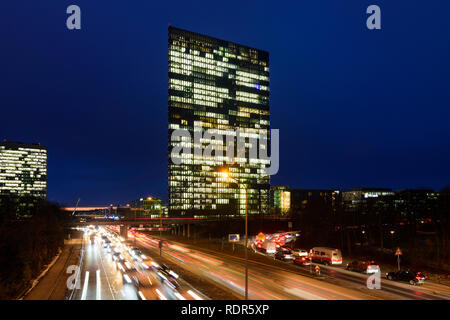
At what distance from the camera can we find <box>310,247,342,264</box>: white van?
47.8 m

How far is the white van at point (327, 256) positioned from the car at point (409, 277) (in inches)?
458

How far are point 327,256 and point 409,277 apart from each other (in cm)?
1491

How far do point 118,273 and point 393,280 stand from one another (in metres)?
29.7

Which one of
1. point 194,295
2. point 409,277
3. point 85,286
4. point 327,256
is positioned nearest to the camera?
point 194,295

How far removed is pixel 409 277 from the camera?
3425 cm

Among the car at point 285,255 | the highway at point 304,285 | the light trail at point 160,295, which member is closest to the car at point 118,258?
the highway at point 304,285

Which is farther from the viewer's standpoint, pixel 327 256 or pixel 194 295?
pixel 327 256

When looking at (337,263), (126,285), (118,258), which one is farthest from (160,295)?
(337,263)

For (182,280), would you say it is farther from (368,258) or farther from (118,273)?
(368,258)

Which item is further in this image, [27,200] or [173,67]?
[173,67]

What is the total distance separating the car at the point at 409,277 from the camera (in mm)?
33625

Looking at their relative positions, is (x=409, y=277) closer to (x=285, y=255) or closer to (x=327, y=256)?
(x=327, y=256)
